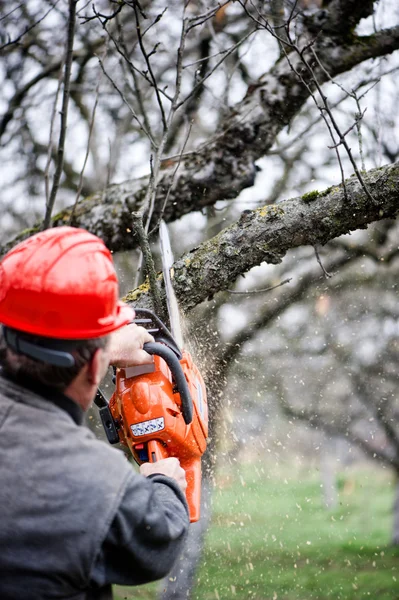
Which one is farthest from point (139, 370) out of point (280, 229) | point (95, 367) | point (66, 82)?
point (66, 82)

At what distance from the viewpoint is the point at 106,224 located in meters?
3.37

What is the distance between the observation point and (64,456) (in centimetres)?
110

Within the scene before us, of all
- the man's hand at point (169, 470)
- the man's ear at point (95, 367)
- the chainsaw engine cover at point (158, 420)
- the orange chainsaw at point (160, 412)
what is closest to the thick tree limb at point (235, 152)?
the orange chainsaw at point (160, 412)

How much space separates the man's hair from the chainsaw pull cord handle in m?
0.56

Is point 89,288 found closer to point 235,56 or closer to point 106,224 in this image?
point 106,224

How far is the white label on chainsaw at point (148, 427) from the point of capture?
70.9 inches

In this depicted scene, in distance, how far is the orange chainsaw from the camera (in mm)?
1809

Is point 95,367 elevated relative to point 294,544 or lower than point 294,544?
elevated

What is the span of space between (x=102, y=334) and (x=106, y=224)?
2222 millimetres

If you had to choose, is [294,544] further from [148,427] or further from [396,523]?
[148,427]

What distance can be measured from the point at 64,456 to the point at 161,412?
2.41 ft

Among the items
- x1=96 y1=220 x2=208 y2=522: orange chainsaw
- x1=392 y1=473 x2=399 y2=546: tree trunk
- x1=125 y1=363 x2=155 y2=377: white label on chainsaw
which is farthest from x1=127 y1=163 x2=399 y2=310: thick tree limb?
x1=392 y1=473 x2=399 y2=546: tree trunk

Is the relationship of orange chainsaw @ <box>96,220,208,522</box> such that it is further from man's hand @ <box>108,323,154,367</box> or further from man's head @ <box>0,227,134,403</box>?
man's head @ <box>0,227,134,403</box>

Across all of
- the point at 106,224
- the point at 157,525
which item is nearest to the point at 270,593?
the point at 106,224
